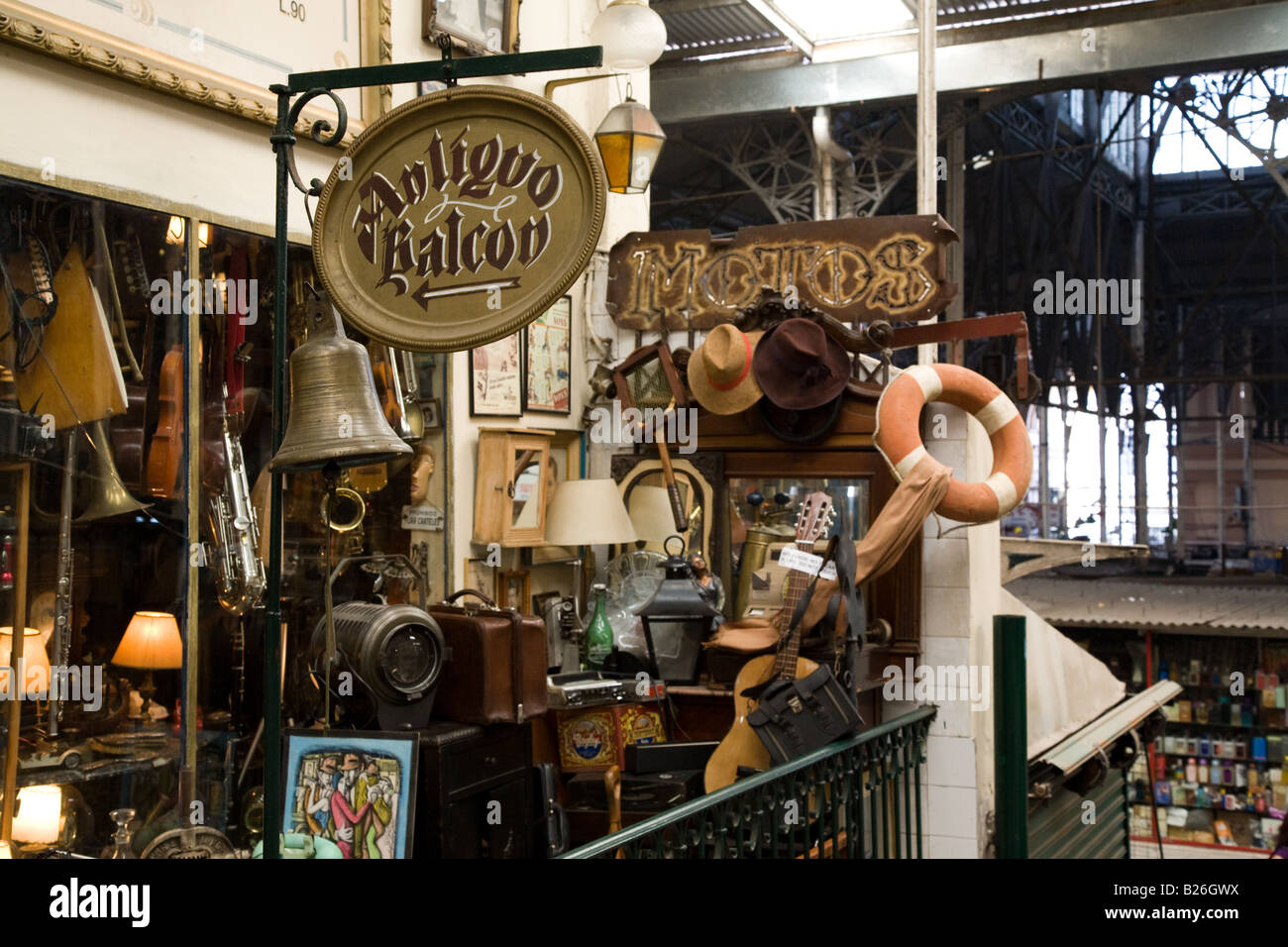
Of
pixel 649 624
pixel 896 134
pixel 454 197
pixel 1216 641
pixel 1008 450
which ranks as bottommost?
pixel 1216 641

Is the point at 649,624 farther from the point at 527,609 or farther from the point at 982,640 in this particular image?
the point at 982,640

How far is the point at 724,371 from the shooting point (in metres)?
6.27

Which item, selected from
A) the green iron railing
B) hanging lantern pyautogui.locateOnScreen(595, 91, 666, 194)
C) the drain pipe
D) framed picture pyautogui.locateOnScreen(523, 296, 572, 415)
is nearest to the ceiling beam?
the drain pipe

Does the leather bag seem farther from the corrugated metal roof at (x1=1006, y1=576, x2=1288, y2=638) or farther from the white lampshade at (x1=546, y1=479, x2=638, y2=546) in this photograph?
the corrugated metal roof at (x1=1006, y1=576, x2=1288, y2=638)

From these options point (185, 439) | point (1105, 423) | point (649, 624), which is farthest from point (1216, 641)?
point (185, 439)

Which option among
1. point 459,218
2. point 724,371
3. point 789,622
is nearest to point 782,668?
point 789,622

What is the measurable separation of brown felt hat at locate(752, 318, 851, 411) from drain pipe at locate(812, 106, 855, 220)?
5.50 meters

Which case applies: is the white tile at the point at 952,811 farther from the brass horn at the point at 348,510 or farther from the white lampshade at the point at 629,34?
the white lampshade at the point at 629,34

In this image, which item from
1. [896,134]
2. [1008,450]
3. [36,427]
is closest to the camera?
[36,427]

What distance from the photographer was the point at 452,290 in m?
3.53

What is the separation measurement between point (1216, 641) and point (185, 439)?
38.8ft

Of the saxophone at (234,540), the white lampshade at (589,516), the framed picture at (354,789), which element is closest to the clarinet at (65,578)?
the saxophone at (234,540)

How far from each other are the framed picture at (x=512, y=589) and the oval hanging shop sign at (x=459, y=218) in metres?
3.06

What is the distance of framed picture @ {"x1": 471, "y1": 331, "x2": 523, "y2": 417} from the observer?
20.8 feet
